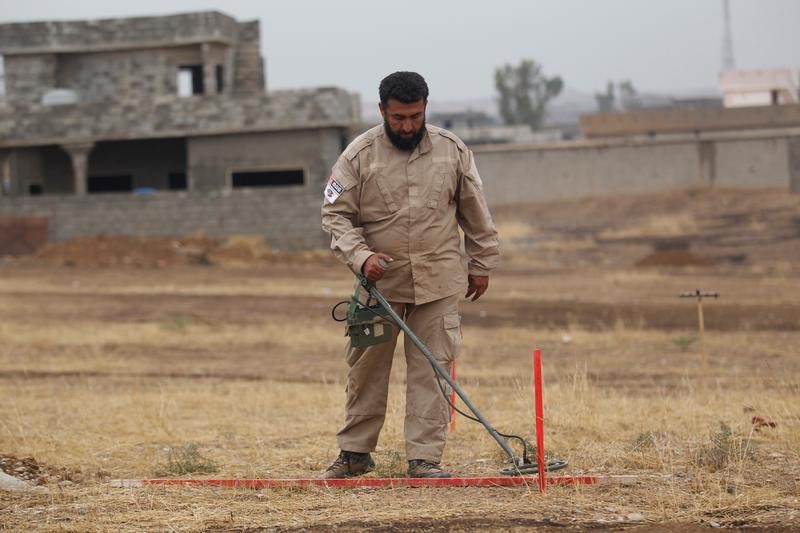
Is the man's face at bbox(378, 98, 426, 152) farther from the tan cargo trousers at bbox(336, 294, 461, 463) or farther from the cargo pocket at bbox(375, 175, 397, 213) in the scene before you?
the tan cargo trousers at bbox(336, 294, 461, 463)

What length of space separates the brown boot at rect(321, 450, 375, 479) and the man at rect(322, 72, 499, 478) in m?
0.03

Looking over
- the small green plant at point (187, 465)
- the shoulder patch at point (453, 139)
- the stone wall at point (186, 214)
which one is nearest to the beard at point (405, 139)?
the shoulder patch at point (453, 139)

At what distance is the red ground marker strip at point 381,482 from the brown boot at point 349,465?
11.1 inches

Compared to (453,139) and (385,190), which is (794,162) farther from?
(385,190)

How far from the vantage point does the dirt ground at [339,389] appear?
5805 mm

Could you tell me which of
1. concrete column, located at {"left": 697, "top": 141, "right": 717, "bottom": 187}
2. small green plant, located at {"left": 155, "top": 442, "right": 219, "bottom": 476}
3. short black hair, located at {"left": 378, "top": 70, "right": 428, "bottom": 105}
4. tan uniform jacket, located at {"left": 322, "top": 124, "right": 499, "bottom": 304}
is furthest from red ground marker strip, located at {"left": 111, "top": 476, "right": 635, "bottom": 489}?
concrete column, located at {"left": 697, "top": 141, "right": 717, "bottom": 187}

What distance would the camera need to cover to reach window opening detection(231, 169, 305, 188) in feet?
111

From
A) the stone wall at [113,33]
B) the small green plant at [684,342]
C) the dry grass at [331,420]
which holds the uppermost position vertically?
the stone wall at [113,33]

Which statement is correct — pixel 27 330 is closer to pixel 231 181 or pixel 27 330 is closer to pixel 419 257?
pixel 419 257

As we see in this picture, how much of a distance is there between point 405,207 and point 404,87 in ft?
2.09

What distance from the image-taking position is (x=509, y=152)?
42094mm

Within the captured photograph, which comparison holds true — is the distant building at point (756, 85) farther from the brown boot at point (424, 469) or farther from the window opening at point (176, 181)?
the brown boot at point (424, 469)

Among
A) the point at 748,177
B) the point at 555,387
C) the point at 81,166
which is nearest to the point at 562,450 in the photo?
the point at 555,387

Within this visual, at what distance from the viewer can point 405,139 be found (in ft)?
21.1
